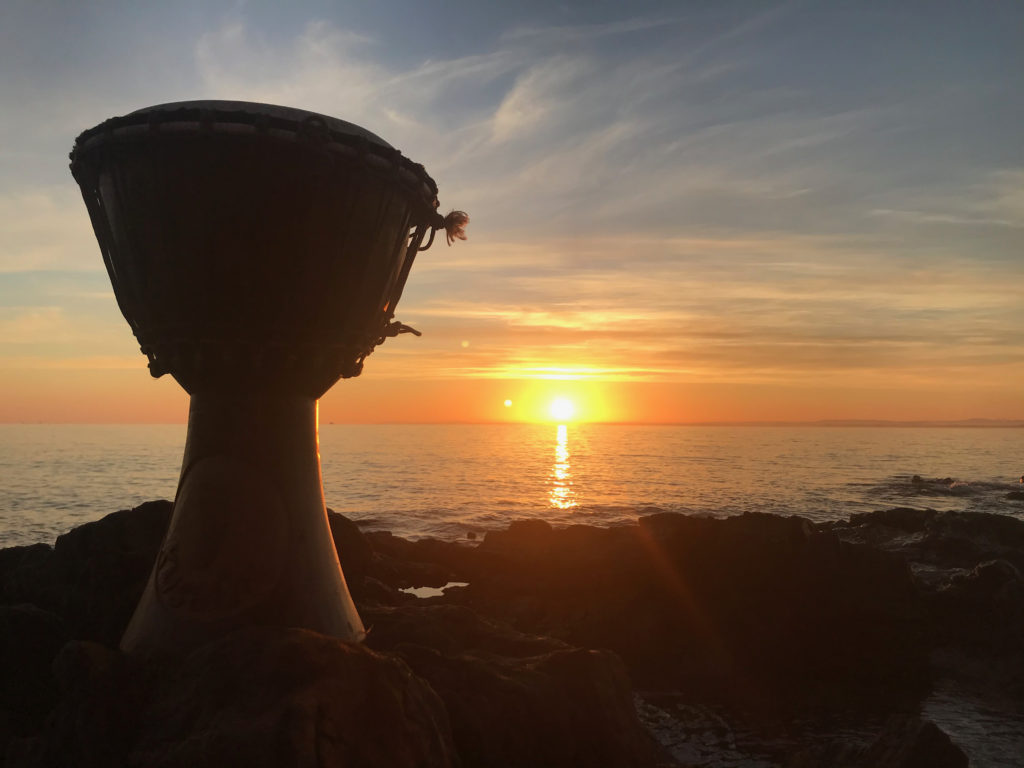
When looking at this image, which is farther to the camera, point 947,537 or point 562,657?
point 947,537

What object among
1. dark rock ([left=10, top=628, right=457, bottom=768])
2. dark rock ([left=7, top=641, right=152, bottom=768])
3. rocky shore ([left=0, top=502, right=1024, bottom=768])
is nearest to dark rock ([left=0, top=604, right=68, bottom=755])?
rocky shore ([left=0, top=502, right=1024, bottom=768])

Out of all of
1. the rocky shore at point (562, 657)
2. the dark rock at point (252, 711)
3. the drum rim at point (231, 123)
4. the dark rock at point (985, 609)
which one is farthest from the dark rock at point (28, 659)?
the dark rock at point (985, 609)

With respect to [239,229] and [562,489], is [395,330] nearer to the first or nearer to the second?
[239,229]

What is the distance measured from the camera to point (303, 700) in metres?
3.73

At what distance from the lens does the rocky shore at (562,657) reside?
13.3ft

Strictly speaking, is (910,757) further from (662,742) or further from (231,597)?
(231,597)

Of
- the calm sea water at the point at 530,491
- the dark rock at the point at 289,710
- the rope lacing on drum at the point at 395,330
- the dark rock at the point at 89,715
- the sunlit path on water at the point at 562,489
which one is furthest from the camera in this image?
the sunlit path on water at the point at 562,489

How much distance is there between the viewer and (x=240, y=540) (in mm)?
5512

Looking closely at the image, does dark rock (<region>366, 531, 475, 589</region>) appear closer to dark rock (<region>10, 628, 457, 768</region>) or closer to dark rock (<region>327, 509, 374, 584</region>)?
dark rock (<region>327, 509, 374, 584</region>)

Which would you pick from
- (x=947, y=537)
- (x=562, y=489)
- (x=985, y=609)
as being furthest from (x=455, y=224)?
(x=562, y=489)

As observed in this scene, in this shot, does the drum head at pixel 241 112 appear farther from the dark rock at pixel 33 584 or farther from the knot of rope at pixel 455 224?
the dark rock at pixel 33 584

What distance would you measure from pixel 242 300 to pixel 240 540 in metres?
1.94

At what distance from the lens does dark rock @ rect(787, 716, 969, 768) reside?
5504 millimetres

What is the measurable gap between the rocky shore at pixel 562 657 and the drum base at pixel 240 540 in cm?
50
